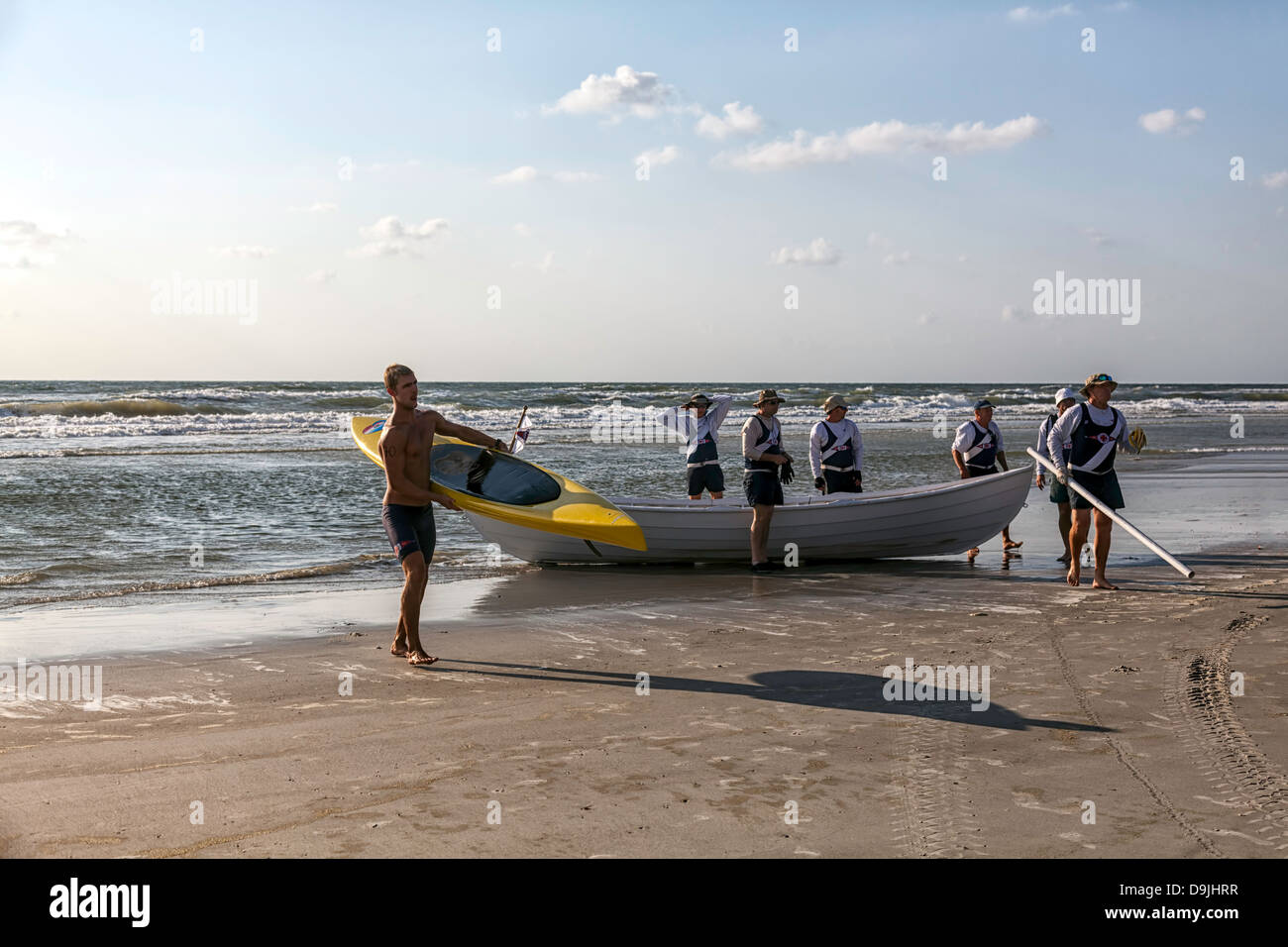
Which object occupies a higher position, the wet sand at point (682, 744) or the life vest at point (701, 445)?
the life vest at point (701, 445)

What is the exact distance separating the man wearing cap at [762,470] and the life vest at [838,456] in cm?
67

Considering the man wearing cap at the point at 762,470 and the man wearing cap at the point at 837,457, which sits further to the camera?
the man wearing cap at the point at 837,457

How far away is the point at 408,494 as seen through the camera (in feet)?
20.9

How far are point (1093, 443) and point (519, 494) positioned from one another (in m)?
4.84

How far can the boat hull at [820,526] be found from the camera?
9.98m

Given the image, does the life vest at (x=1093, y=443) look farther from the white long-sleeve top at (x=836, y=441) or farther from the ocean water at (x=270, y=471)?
the ocean water at (x=270, y=471)

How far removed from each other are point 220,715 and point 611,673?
2113 mm

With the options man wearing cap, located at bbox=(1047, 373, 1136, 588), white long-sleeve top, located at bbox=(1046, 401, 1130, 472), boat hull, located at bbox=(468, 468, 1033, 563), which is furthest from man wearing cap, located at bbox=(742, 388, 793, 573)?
man wearing cap, located at bbox=(1047, 373, 1136, 588)

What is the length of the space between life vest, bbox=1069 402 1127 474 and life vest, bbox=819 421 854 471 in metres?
2.20

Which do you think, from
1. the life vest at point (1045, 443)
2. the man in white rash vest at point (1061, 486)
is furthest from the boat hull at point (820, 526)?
the life vest at point (1045, 443)

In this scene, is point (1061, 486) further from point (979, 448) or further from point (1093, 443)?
point (1093, 443)

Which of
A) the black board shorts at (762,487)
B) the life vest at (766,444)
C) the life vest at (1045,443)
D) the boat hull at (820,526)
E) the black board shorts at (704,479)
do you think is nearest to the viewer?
the life vest at (1045,443)

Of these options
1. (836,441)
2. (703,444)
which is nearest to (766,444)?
(836,441)
